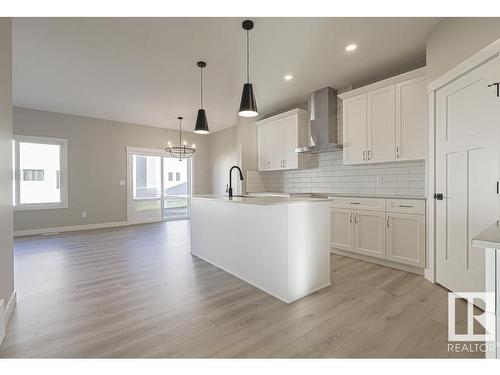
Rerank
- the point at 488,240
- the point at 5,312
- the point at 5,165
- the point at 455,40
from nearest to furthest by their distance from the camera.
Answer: the point at 488,240
the point at 5,312
the point at 5,165
the point at 455,40

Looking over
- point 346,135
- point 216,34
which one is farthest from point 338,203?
point 216,34

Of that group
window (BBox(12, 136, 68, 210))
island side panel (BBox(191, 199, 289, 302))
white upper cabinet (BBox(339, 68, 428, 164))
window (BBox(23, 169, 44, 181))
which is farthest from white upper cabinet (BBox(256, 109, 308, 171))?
window (BBox(23, 169, 44, 181))

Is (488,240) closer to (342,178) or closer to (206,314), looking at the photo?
(206,314)

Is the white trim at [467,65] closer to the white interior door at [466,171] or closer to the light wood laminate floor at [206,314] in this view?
the white interior door at [466,171]

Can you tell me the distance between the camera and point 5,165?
6.36ft

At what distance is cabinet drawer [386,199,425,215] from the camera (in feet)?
9.21

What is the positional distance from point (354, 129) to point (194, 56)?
252cm

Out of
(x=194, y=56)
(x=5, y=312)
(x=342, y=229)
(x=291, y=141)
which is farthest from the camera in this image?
(x=291, y=141)

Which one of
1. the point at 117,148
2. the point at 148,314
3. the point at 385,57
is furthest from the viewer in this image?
the point at 117,148

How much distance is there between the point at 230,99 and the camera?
4805 mm

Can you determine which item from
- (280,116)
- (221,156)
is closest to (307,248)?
(280,116)
